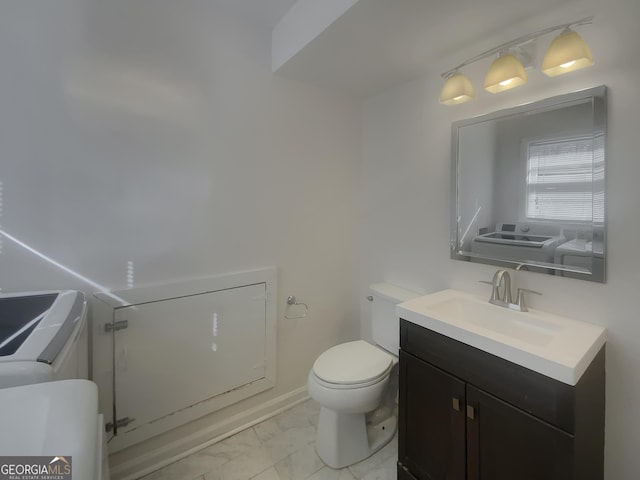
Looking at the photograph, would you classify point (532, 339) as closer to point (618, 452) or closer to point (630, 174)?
point (618, 452)

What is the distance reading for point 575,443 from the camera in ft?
3.07

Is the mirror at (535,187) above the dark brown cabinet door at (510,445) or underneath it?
above

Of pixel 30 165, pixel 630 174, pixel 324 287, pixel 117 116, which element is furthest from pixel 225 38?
pixel 630 174

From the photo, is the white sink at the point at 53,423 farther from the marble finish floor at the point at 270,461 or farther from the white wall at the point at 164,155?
the marble finish floor at the point at 270,461

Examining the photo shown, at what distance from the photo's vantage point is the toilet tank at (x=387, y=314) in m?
1.82

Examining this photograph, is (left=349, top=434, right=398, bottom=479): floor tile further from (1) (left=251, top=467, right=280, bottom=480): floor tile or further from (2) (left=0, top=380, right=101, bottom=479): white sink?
(2) (left=0, top=380, right=101, bottom=479): white sink

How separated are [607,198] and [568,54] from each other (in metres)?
0.57

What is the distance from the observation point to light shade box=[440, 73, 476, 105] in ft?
4.93

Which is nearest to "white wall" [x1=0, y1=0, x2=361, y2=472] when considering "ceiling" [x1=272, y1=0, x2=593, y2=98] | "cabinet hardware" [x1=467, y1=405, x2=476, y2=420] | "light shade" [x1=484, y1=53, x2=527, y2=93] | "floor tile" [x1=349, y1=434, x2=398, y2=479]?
"ceiling" [x1=272, y1=0, x2=593, y2=98]

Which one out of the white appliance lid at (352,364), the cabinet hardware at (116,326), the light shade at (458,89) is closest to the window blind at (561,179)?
the light shade at (458,89)

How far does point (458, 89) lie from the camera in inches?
59.2

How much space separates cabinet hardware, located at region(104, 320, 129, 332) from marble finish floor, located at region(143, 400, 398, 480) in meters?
0.79

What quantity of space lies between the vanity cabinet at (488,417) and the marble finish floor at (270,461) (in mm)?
241

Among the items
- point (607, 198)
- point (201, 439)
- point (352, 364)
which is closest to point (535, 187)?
point (607, 198)
